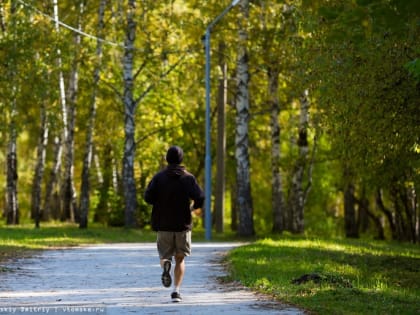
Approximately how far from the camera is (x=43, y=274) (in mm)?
17047

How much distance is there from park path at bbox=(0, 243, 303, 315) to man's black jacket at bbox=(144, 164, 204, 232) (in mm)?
983

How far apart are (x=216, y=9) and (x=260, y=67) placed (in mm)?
3363

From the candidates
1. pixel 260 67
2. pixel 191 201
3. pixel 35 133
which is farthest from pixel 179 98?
pixel 191 201

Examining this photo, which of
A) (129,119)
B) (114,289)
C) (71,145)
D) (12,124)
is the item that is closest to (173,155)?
(114,289)

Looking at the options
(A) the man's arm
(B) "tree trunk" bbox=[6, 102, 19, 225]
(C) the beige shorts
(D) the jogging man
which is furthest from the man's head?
(B) "tree trunk" bbox=[6, 102, 19, 225]

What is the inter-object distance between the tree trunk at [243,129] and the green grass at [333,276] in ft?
26.0

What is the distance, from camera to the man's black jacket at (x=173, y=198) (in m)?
13.0

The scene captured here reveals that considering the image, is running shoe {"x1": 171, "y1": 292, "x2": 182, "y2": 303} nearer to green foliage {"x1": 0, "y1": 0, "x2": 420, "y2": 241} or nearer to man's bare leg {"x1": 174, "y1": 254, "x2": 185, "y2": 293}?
man's bare leg {"x1": 174, "y1": 254, "x2": 185, "y2": 293}

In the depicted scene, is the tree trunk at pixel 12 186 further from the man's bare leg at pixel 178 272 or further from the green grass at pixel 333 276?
the man's bare leg at pixel 178 272

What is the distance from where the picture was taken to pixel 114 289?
14.3 meters

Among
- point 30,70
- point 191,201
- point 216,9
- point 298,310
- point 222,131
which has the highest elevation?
point 216,9

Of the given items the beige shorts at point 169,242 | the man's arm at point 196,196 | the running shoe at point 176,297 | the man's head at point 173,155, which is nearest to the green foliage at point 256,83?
the man's head at point 173,155

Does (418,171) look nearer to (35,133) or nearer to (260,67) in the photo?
(260,67)

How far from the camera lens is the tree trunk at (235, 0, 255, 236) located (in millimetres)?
34531
